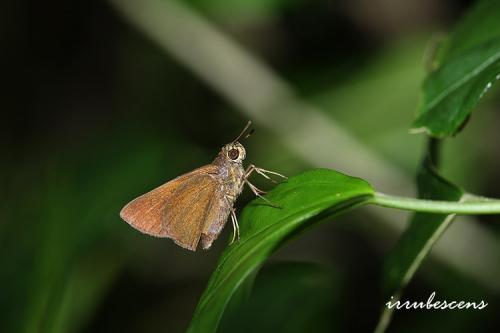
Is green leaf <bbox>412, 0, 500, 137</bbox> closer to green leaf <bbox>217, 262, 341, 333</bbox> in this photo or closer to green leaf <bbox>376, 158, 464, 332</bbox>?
green leaf <bbox>376, 158, 464, 332</bbox>

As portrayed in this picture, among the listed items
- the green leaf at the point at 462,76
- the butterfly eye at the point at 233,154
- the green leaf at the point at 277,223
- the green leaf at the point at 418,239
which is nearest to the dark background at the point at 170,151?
the green leaf at the point at 418,239

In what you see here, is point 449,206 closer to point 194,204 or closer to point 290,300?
point 290,300

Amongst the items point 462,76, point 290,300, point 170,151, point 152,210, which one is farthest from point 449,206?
point 170,151

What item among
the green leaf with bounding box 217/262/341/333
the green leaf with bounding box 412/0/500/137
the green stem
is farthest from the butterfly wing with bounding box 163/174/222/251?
the green stem

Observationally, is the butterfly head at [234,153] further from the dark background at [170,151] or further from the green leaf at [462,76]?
the green leaf at [462,76]

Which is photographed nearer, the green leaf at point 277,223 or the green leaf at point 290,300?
the green leaf at point 277,223

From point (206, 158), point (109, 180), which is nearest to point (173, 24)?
point (206, 158)

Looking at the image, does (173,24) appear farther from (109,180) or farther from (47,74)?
(47,74)
